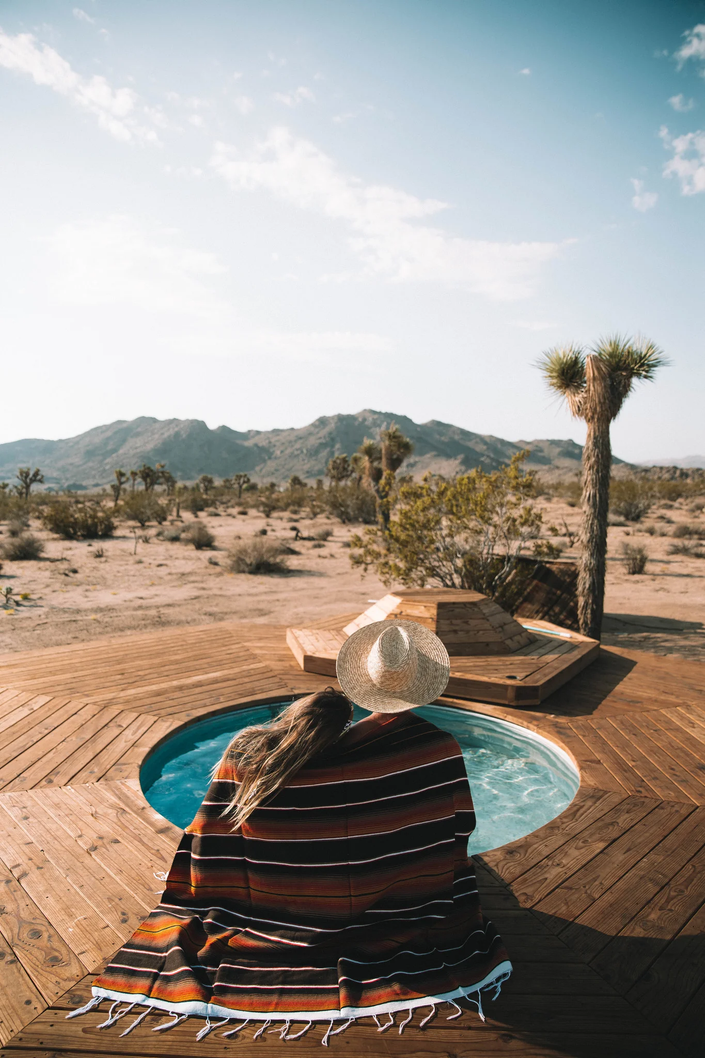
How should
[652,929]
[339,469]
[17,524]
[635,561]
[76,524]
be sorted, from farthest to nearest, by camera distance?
[339,469] < [76,524] < [17,524] < [635,561] < [652,929]

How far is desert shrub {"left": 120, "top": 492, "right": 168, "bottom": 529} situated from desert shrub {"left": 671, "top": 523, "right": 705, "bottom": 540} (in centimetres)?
1856

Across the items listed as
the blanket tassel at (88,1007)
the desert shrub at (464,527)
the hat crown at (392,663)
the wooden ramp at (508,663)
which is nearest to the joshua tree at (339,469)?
the desert shrub at (464,527)

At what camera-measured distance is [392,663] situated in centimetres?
237

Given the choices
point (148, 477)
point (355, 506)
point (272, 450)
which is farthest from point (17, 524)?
point (272, 450)

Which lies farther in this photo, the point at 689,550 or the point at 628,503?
the point at 628,503

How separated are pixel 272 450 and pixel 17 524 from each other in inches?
4294

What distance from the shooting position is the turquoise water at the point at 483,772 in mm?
4484

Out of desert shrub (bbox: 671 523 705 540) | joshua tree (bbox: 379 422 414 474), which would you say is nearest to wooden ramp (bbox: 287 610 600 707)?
desert shrub (bbox: 671 523 705 540)

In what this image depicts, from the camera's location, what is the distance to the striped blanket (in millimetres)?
2193

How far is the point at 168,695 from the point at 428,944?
365cm

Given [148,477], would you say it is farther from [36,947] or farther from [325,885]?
[325,885]

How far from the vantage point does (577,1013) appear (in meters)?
2.20

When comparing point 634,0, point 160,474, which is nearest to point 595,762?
point 634,0

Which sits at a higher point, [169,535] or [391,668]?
[391,668]
